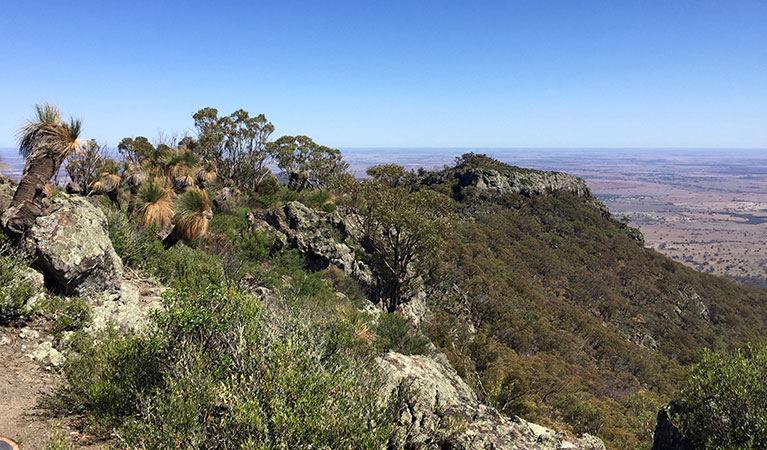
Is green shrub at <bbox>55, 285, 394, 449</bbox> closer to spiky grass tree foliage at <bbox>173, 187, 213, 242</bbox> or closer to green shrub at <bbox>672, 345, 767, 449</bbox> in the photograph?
spiky grass tree foliage at <bbox>173, 187, 213, 242</bbox>

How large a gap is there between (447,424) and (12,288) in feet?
23.7

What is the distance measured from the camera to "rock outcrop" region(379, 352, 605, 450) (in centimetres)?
581

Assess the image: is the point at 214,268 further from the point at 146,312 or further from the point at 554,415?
the point at 554,415

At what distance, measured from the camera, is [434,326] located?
1905 cm

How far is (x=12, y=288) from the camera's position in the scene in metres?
6.14

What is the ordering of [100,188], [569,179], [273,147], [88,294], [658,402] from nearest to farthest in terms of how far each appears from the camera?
[88,294]
[100,188]
[658,402]
[273,147]
[569,179]

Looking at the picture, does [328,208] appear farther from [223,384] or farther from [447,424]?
[223,384]

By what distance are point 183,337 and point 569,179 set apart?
72.1m

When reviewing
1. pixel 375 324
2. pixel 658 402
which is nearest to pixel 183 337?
pixel 375 324

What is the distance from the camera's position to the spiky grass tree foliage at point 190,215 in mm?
10305

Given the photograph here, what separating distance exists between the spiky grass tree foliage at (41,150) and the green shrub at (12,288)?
0.97 metres

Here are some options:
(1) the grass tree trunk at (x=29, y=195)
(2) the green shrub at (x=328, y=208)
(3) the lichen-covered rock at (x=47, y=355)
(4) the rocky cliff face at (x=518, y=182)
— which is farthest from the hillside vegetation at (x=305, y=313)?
(4) the rocky cliff face at (x=518, y=182)

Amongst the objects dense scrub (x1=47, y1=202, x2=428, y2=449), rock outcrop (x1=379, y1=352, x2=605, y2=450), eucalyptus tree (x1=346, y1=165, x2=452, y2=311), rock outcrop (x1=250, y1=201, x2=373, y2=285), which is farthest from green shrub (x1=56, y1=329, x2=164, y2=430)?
eucalyptus tree (x1=346, y1=165, x2=452, y2=311)

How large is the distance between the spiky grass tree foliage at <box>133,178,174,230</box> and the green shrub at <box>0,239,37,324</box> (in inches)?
136
